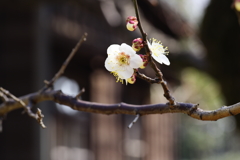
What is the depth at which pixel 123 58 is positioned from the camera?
1032mm

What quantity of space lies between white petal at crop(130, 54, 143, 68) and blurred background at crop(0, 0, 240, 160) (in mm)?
1404

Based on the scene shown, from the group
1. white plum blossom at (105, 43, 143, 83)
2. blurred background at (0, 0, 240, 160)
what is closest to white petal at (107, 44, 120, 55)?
white plum blossom at (105, 43, 143, 83)

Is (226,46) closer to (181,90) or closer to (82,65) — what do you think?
(82,65)

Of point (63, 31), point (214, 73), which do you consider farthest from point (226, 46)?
point (63, 31)

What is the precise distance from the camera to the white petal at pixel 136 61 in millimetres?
1009

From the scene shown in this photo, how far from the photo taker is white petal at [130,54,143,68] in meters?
1.01

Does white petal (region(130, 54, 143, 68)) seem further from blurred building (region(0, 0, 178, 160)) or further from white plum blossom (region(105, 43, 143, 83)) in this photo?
blurred building (region(0, 0, 178, 160))

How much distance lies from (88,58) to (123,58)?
5.07 meters

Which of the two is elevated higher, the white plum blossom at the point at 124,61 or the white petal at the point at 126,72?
the white plum blossom at the point at 124,61

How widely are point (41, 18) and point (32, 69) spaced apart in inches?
26.5

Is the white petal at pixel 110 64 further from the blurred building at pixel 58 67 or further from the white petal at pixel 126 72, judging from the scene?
the blurred building at pixel 58 67

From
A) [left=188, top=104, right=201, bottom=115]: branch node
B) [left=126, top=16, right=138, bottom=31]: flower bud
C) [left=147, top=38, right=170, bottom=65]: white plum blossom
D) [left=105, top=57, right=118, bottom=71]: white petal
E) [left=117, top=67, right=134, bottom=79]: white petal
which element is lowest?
[left=188, top=104, right=201, bottom=115]: branch node

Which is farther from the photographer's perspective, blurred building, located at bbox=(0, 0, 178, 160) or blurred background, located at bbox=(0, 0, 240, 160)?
blurred building, located at bbox=(0, 0, 178, 160)

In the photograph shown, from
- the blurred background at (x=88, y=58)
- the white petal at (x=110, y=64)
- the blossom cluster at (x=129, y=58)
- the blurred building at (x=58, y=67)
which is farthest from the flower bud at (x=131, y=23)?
the blurred building at (x=58, y=67)
